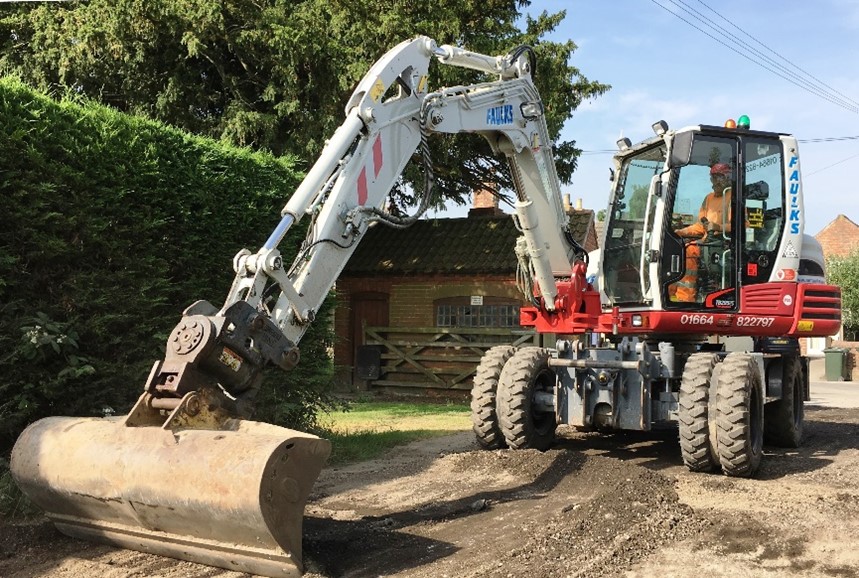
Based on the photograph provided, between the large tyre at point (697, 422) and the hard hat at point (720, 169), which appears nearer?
the large tyre at point (697, 422)

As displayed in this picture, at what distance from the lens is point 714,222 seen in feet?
29.1

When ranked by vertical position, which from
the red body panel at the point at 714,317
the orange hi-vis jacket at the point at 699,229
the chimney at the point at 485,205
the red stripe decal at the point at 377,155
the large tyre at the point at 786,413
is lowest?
the large tyre at the point at 786,413

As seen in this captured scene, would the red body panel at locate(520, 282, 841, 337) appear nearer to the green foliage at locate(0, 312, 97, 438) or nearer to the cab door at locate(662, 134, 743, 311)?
the cab door at locate(662, 134, 743, 311)

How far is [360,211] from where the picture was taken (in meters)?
6.08

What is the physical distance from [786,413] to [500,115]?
16.5 feet

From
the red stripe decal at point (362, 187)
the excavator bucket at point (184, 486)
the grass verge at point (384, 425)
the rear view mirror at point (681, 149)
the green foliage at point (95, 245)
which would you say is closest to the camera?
the excavator bucket at point (184, 486)

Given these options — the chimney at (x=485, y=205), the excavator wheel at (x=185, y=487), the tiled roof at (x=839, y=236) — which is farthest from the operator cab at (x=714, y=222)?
the tiled roof at (x=839, y=236)

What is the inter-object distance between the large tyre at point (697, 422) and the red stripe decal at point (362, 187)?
12.2ft

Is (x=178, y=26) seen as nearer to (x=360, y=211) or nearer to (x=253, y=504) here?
(x=360, y=211)

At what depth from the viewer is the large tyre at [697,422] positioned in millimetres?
7734

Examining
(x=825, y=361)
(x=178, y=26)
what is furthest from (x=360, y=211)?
(x=825, y=361)

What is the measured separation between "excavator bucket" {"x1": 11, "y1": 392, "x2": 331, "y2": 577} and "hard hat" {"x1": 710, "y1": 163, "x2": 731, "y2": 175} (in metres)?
5.88

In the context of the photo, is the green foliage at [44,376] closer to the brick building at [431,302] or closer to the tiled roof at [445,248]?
the brick building at [431,302]

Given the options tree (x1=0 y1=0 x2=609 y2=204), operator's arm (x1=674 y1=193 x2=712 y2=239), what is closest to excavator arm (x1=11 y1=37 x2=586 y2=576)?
operator's arm (x1=674 y1=193 x2=712 y2=239)
